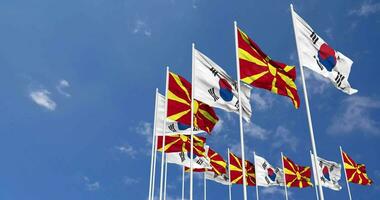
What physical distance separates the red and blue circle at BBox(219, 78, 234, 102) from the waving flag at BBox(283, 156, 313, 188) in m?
21.5

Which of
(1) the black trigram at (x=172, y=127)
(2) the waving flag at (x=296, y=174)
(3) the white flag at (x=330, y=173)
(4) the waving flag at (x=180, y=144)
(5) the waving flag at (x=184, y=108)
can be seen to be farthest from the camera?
(3) the white flag at (x=330, y=173)

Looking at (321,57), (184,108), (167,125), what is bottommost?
(321,57)

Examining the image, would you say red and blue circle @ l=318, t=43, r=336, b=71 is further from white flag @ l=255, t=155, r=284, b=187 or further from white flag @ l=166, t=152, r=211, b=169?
white flag @ l=255, t=155, r=284, b=187

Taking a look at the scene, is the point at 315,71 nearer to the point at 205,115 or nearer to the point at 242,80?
the point at 242,80

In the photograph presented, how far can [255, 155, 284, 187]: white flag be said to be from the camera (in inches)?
1355

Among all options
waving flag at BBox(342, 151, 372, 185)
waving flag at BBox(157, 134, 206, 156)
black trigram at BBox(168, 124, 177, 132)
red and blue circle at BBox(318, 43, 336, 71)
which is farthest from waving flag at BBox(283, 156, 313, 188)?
red and blue circle at BBox(318, 43, 336, 71)

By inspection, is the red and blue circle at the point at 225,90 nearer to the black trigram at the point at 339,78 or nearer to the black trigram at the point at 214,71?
the black trigram at the point at 214,71

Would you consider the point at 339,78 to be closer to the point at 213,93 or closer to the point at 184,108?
the point at 213,93

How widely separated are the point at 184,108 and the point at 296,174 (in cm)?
2129

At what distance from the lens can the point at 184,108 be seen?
19.8 m

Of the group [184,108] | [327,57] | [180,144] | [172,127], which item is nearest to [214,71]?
[184,108]

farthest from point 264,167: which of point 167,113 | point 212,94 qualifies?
point 212,94

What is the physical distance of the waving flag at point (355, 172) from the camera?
3788 centimetres

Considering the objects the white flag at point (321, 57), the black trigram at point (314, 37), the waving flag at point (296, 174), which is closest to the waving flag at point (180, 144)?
the white flag at point (321, 57)
